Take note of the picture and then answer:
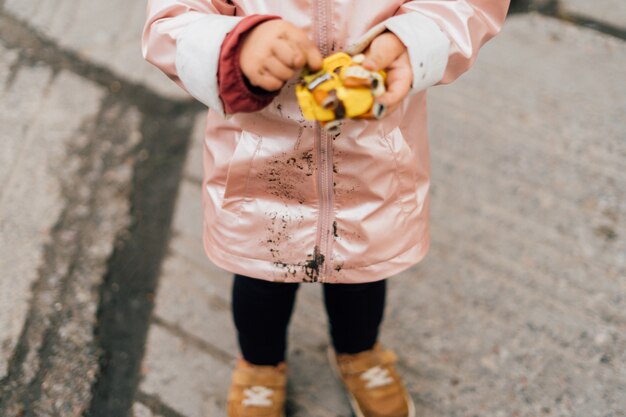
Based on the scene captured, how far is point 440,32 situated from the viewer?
0.99 m

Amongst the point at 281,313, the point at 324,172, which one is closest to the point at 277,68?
the point at 324,172

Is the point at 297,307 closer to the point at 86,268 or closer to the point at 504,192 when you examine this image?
the point at 86,268

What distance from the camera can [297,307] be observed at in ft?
5.47

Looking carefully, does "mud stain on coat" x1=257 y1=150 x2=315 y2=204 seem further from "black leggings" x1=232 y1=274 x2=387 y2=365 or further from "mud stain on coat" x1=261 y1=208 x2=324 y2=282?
"black leggings" x1=232 y1=274 x2=387 y2=365

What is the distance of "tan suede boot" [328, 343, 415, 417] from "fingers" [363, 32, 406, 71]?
30.1 inches

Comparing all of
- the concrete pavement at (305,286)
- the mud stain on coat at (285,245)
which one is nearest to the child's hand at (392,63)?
the mud stain on coat at (285,245)

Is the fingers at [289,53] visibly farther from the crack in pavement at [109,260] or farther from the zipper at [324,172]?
the crack in pavement at [109,260]

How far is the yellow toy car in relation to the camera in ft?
2.84

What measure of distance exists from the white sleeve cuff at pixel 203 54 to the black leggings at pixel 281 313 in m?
0.44

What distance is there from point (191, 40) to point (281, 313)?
0.62 meters

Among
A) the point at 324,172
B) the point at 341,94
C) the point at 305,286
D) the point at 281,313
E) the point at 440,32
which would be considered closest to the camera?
the point at 341,94

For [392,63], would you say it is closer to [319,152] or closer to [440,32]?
[440,32]

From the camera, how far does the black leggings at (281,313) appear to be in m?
1.29

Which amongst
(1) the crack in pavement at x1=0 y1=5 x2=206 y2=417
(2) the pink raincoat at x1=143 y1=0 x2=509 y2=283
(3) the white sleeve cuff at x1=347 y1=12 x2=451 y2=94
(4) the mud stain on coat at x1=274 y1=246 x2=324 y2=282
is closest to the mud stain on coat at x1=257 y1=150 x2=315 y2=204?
(2) the pink raincoat at x1=143 y1=0 x2=509 y2=283
